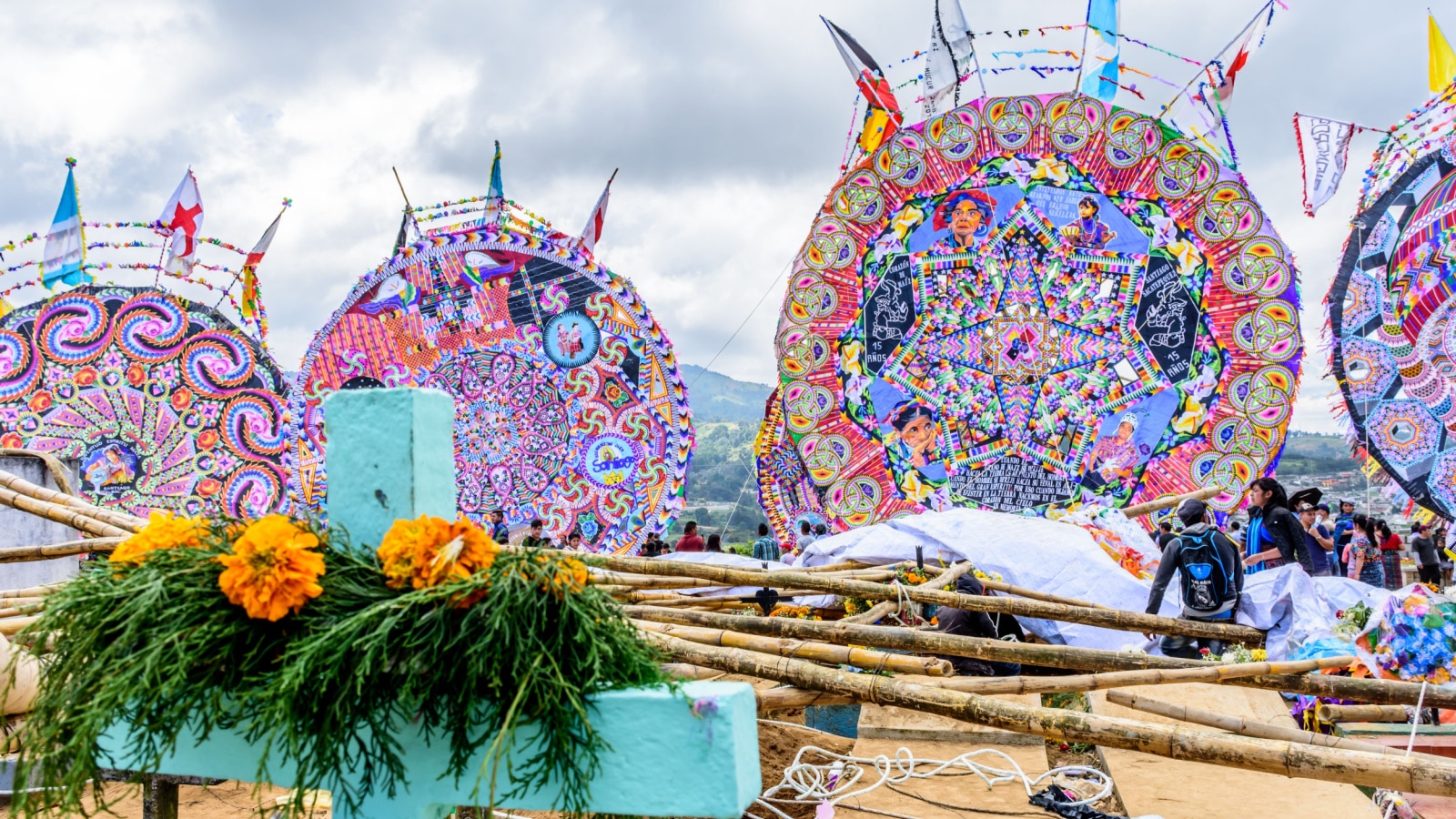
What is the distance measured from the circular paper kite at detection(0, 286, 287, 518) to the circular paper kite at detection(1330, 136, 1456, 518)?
36.5 ft

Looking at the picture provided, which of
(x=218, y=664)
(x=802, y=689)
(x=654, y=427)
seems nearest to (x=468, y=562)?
(x=218, y=664)

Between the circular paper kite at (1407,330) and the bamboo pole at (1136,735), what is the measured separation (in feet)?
29.0

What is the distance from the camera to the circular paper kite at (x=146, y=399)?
11297mm

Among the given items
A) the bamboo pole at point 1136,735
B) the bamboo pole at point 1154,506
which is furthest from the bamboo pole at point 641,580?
the bamboo pole at point 1154,506

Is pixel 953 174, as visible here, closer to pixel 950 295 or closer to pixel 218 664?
pixel 950 295

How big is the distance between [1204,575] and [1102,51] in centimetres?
621

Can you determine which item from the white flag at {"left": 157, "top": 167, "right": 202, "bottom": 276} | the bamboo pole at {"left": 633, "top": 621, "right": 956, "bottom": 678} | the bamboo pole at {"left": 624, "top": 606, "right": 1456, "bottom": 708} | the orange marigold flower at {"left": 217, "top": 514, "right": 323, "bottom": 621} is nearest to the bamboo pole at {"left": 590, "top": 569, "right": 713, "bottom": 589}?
the bamboo pole at {"left": 624, "top": 606, "right": 1456, "bottom": 708}

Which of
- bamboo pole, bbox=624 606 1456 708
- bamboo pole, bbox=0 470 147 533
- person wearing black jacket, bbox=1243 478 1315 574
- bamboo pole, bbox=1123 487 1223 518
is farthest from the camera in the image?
bamboo pole, bbox=1123 487 1223 518

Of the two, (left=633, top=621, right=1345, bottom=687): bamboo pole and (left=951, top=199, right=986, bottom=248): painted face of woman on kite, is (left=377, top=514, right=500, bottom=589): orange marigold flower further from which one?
(left=951, top=199, right=986, bottom=248): painted face of woman on kite

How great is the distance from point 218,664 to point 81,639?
0.29m

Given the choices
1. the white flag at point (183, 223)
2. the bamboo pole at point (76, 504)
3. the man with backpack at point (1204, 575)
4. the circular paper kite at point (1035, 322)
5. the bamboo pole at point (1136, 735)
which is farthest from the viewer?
the white flag at point (183, 223)

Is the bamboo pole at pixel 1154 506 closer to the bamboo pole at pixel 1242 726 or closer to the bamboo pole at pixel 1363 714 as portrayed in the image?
the bamboo pole at pixel 1363 714

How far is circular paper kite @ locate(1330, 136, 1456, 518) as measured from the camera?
9.48 m

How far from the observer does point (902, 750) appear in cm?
470
